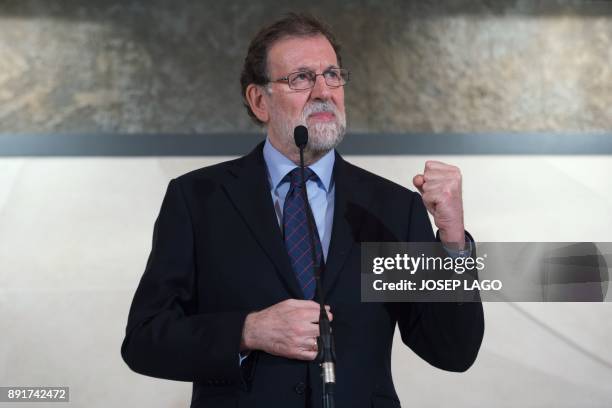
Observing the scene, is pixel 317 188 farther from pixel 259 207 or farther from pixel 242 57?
pixel 242 57

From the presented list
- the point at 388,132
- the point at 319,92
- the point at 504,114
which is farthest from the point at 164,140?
the point at 319,92

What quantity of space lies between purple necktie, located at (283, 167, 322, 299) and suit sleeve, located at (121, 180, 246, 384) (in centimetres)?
18

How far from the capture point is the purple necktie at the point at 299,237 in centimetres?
178

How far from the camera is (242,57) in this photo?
12.8 feet

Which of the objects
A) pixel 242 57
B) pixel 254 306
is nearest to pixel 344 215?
pixel 254 306

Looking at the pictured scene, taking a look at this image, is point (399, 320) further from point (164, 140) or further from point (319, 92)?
point (164, 140)

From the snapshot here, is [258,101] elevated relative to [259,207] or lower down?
elevated

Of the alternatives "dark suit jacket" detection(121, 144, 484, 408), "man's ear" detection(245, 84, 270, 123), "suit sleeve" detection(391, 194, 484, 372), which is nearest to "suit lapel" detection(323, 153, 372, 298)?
"dark suit jacket" detection(121, 144, 484, 408)

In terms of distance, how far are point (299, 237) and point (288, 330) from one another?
11.8 inches

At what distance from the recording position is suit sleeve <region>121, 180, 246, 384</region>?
5.47ft

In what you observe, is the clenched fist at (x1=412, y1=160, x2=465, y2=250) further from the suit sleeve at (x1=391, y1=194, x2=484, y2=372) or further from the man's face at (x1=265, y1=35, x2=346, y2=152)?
the man's face at (x1=265, y1=35, x2=346, y2=152)

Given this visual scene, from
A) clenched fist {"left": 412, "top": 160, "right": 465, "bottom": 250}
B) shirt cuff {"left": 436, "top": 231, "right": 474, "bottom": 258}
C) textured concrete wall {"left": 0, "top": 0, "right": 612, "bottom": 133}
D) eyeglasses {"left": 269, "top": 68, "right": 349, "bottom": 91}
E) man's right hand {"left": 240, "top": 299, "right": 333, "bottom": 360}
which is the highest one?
textured concrete wall {"left": 0, "top": 0, "right": 612, "bottom": 133}

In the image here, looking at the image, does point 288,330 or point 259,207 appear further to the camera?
point 259,207

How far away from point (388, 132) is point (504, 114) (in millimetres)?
543
